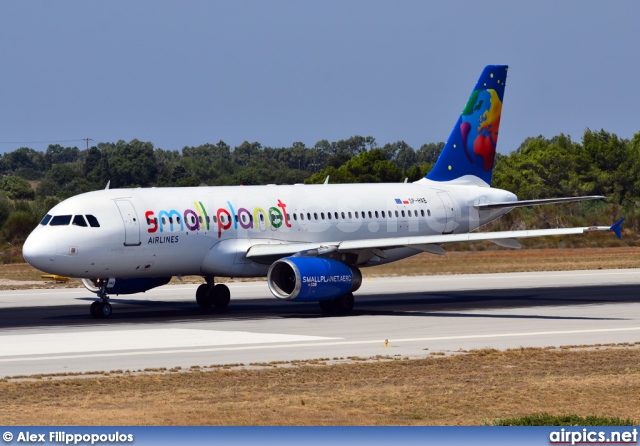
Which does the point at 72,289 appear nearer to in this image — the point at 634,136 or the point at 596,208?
the point at 596,208

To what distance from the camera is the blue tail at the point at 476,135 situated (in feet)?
158

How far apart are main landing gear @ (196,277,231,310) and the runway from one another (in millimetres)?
528

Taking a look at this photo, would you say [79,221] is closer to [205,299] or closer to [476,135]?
[205,299]

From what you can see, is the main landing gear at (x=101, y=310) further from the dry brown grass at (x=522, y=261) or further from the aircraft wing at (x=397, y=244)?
the dry brown grass at (x=522, y=261)

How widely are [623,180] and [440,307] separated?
85.0 metres

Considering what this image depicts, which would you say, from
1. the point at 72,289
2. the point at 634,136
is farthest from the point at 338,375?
the point at 634,136

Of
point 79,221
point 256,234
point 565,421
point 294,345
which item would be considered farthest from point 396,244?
point 565,421

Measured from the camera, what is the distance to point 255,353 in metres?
28.2

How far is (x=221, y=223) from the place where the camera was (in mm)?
40000

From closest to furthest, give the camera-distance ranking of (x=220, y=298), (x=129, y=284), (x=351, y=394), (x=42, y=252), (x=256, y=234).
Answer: (x=351, y=394) < (x=42, y=252) < (x=256, y=234) < (x=129, y=284) < (x=220, y=298)

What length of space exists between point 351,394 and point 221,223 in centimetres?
1927

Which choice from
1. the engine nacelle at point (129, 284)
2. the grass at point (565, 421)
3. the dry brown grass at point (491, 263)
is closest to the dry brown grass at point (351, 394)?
the grass at point (565, 421)

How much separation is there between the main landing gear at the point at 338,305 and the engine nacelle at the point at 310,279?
572 millimetres

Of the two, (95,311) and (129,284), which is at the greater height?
(129,284)
